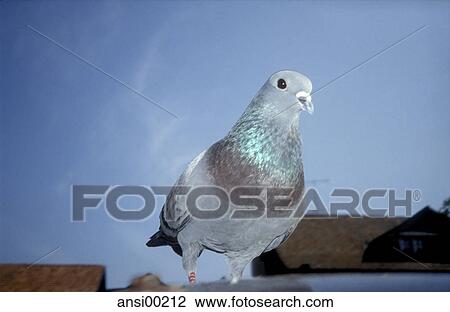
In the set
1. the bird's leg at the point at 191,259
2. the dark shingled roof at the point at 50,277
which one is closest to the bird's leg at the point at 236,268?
the bird's leg at the point at 191,259

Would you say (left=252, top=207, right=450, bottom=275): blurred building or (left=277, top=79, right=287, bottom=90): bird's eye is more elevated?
(left=277, top=79, right=287, bottom=90): bird's eye

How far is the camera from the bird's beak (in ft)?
12.2

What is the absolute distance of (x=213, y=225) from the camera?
367cm

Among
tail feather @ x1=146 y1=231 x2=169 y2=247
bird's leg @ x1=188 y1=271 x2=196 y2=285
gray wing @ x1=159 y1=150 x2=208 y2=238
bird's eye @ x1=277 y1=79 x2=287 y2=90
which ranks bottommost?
bird's leg @ x1=188 y1=271 x2=196 y2=285

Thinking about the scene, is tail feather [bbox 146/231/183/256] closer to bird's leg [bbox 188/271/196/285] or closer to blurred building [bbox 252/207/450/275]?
bird's leg [bbox 188/271/196/285]

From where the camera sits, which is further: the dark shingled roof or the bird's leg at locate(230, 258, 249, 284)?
the bird's leg at locate(230, 258, 249, 284)

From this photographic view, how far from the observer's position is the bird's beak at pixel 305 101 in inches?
146

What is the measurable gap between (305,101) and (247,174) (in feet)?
1.72

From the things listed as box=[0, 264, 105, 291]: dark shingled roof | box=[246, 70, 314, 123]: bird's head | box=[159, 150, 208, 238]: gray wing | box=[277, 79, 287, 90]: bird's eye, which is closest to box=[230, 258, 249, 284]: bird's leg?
box=[159, 150, 208, 238]: gray wing

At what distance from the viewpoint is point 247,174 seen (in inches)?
144
